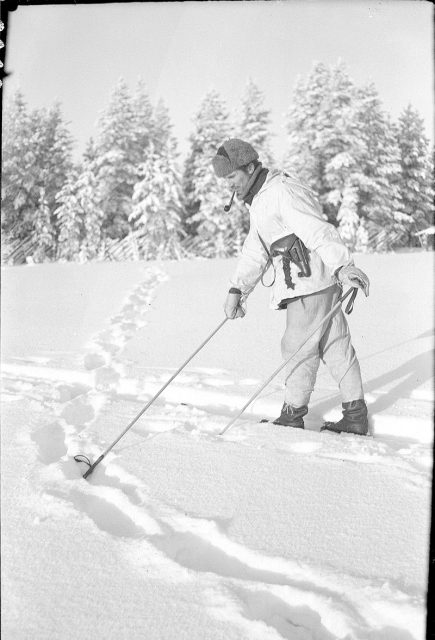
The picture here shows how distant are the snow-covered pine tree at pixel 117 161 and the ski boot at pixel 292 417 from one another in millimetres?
3531

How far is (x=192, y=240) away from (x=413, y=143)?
4154 mm

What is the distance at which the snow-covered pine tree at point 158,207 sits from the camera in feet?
20.8

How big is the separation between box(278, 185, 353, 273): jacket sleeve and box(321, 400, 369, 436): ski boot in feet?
2.20

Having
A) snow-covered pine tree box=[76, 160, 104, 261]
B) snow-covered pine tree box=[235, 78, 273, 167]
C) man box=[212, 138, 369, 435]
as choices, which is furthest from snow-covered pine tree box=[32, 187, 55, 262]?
man box=[212, 138, 369, 435]

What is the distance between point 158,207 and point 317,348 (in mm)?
4525

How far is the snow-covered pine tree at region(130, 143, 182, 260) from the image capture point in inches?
250

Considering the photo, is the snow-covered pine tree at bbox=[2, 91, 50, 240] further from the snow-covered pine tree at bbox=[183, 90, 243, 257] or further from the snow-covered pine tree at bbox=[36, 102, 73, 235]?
the snow-covered pine tree at bbox=[183, 90, 243, 257]

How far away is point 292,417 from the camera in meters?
2.59

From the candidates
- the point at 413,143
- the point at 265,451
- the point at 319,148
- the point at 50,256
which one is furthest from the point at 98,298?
the point at 265,451

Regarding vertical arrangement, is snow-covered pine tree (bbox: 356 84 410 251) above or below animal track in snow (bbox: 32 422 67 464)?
above

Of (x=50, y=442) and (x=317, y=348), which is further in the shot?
(x=317, y=348)

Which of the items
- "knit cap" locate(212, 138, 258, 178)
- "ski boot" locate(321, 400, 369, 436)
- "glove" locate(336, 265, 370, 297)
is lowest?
"ski boot" locate(321, 400, 369, 436)

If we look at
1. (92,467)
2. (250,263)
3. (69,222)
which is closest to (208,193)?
Answer: (69,222)

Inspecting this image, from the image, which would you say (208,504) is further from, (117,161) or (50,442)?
(117,161)
